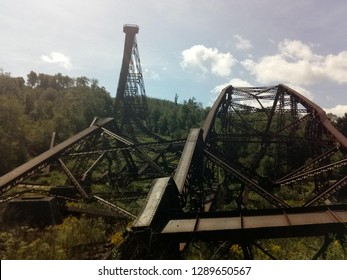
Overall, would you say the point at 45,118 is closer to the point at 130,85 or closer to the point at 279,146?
the point at 130,85

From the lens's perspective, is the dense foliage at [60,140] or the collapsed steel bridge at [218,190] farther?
the dense foliage at [60,140]

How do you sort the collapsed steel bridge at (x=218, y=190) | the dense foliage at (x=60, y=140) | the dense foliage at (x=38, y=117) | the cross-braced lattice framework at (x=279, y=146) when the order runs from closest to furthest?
the collapsed steel bridge at (x=218, y=190) → the dense foliage at (x=60, y=140) → the cross-braced lattice framework at (x=279, y=146) → the dense foliage at (x=38, y=117)

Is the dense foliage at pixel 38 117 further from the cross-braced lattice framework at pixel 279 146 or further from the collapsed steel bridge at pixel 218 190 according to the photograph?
the cross-braced lattice framework at pixel 279 146

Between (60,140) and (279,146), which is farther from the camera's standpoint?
(60,140)

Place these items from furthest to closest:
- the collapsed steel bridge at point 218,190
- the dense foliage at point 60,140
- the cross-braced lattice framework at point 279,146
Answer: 1. the cross-braced lattice framework at point 279,146
2. the dense foliage at point 60,140
3. the collapsed steel bridge at point 218,190

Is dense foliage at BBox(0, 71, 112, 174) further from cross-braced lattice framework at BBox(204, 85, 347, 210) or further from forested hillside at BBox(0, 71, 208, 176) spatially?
cross-braced lattice framework at BBox(204, 85, 347, 210)

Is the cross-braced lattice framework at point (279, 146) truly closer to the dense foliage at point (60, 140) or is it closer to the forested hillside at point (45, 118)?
the dense foliage at point (60, 140)

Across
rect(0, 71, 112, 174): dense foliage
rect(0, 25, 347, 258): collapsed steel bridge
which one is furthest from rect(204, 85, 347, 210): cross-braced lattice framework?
rect(0, 71, 112, 174): dense foliage

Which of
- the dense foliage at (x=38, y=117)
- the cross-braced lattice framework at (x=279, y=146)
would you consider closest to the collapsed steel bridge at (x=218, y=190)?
the cross-braced lattice framework at (x=279, y=146)

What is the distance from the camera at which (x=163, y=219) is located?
628 centimetres

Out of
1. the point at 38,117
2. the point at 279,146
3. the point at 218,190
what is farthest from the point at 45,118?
the point at 218,190

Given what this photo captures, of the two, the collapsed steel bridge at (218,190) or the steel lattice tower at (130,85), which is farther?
the steel lattice tower at (130,85)

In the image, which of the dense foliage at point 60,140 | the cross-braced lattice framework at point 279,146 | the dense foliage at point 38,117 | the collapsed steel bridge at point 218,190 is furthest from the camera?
the dense foliage at point 38,117

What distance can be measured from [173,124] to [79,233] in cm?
5594
